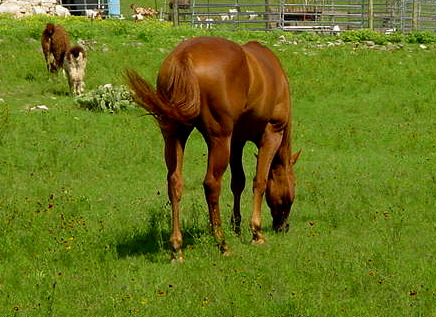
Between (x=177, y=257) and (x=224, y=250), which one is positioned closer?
(x=177, y=257)

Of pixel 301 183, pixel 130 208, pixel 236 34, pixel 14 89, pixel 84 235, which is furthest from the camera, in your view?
pixel 236 34

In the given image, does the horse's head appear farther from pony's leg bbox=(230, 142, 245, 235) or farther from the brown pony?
the brown pony

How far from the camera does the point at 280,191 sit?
33.5ft

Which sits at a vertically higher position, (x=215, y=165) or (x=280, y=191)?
(x=215, y=165)

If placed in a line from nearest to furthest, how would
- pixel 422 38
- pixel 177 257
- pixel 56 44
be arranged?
Result: pixel 177 257
pixel 56 44
pixel 422 38

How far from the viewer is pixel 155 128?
688 inches

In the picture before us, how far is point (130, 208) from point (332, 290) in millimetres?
4518

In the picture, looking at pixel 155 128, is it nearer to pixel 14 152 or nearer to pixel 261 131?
pixel 14 152

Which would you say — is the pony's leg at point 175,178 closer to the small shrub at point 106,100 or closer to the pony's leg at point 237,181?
the pony's leg at point 237,181

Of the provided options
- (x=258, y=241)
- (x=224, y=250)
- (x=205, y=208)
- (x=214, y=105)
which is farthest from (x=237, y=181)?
(x=214, y=105)

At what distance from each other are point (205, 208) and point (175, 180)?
10.3 feet

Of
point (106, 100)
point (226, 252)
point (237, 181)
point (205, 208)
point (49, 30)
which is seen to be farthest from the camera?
point (49, 30)

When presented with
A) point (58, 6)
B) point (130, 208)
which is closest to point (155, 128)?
point (130, 208)

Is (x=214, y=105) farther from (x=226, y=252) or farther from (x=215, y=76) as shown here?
(x=226, y=252)
